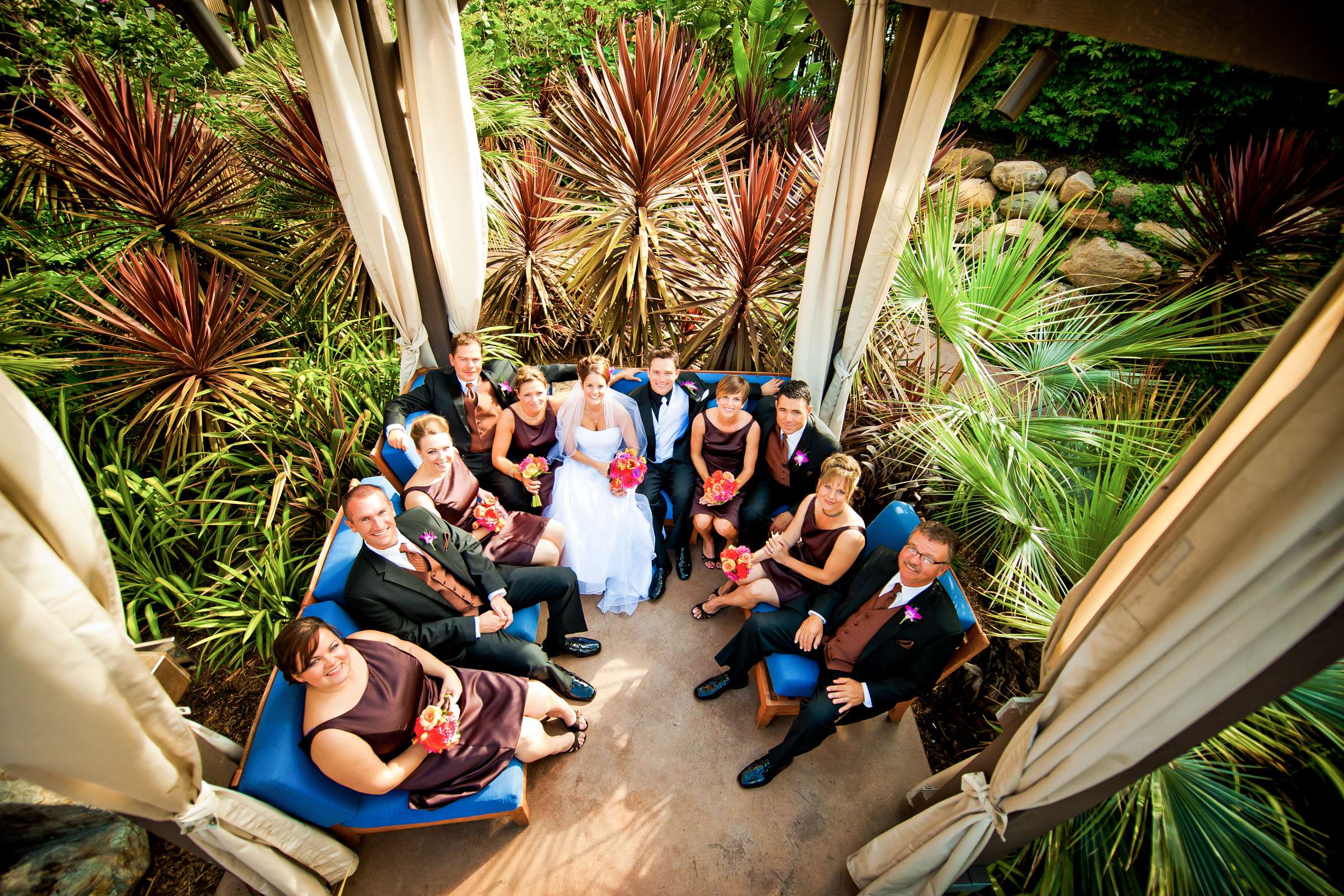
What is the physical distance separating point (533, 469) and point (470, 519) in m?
0.52

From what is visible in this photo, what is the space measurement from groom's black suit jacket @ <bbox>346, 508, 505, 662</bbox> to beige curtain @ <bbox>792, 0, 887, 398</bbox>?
8.63ft

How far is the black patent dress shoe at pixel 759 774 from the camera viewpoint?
3.01 meters

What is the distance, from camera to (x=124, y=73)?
409 centimetres

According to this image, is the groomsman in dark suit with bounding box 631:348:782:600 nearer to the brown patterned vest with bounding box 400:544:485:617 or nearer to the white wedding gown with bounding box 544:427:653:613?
the white wedding gown with bounding box 544:427:653:613

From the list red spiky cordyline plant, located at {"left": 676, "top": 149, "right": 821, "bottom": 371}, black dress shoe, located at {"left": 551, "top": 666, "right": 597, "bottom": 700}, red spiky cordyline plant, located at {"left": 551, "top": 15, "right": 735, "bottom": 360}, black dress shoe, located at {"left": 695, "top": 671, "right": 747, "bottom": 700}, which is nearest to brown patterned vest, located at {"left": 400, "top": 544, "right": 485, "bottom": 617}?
black dress shoe, located at {"left": 551, "top": 666, "right": 597, "bottom": 700}

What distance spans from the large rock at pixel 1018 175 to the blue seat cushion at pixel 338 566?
9331mm

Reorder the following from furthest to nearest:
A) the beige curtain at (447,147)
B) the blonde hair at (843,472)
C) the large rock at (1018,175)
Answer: the large rock at (1018,175), the beige curtain at (447,147), the blonde hair at (843,472)

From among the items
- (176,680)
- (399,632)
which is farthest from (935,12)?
(176,680)

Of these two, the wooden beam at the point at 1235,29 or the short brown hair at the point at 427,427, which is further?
the short brown hair at the point at 427,427

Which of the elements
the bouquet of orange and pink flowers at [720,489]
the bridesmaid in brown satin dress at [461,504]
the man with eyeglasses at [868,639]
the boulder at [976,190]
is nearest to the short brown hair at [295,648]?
the bridesmaid in brown satin dress at [461,504]

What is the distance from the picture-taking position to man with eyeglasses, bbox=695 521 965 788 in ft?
8.95

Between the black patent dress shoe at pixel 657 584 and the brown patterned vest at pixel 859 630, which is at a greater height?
the brown patterned vest at pixel 859 630

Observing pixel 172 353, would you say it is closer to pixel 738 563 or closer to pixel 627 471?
pixel 627 471

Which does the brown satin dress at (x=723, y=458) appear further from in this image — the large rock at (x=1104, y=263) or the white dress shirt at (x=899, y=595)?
the large rock at (x=1104, y=263)
